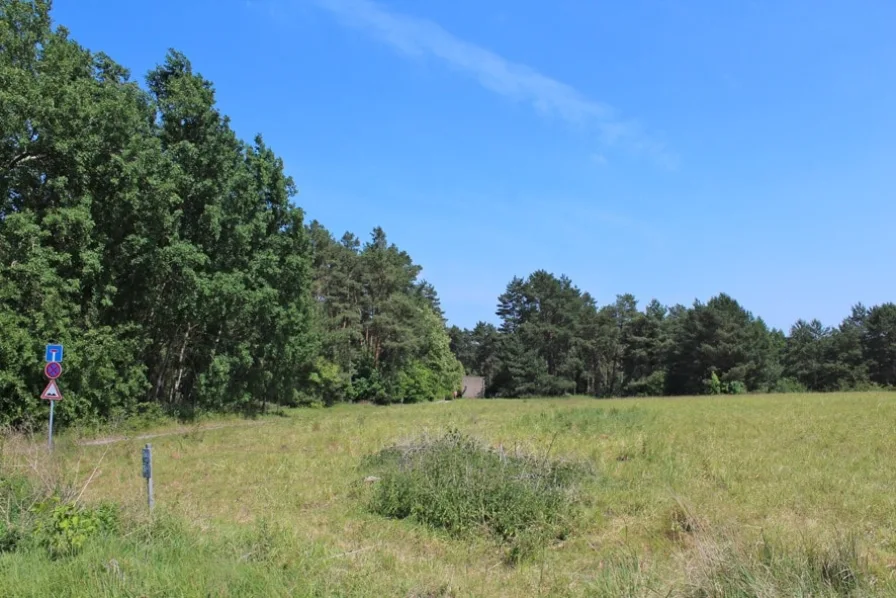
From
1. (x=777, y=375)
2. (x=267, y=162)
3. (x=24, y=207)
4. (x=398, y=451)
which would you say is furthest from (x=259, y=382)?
(x=777, y=375)

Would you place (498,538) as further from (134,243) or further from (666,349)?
(666,349)

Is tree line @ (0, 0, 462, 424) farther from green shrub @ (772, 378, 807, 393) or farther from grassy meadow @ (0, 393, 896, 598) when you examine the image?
green shrub @ (772, 378, 807, 393)

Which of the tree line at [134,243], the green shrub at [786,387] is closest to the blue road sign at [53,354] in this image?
the tree line at [134,243]

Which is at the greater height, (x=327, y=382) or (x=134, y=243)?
(x=134, y=243)

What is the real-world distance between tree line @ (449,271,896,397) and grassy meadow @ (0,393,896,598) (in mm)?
55082

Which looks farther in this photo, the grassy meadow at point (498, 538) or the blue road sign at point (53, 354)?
the blue road sign at point (53, 354)

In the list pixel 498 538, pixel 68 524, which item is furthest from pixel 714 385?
pixel 68 524

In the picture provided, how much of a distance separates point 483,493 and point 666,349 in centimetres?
7277

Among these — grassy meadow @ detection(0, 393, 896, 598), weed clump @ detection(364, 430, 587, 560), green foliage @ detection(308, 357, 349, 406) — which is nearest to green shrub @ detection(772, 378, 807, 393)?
green foliage @ detection(308, 357, 349, 406)

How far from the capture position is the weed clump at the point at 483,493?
852 centimetres

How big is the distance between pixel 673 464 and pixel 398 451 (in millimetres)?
5866

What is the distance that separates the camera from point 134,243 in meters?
24.0

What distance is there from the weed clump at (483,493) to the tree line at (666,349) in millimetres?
60708

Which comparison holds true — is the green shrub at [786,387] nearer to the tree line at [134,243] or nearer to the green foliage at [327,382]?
the green foliage at [327,382]
